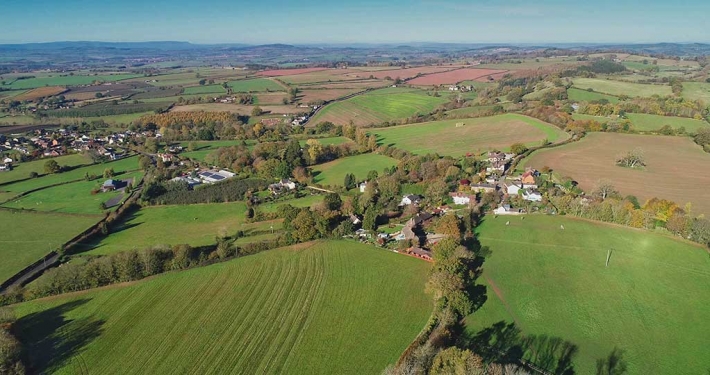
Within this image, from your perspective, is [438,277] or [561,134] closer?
[438,277]

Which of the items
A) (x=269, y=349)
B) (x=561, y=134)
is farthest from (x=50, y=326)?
A: (x=561, y=134)

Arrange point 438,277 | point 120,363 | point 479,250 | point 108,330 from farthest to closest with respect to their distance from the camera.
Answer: point 479,250
point 438,277
point 108,330
point 120,363

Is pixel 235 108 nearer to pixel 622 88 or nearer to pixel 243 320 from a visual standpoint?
pixel 243 320

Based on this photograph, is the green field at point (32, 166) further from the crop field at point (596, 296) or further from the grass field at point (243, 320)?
the crop field at point (596, 296)

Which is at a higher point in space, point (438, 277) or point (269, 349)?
point (438, 277)

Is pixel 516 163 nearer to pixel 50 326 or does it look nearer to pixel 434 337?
pixel 434 337

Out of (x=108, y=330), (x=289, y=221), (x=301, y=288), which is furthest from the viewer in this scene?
(x=289, y=221)

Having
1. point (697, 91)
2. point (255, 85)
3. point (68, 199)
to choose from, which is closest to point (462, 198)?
point (68, 199)

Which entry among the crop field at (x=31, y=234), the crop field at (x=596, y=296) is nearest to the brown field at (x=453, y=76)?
the crop field at (x=596, y=296)
